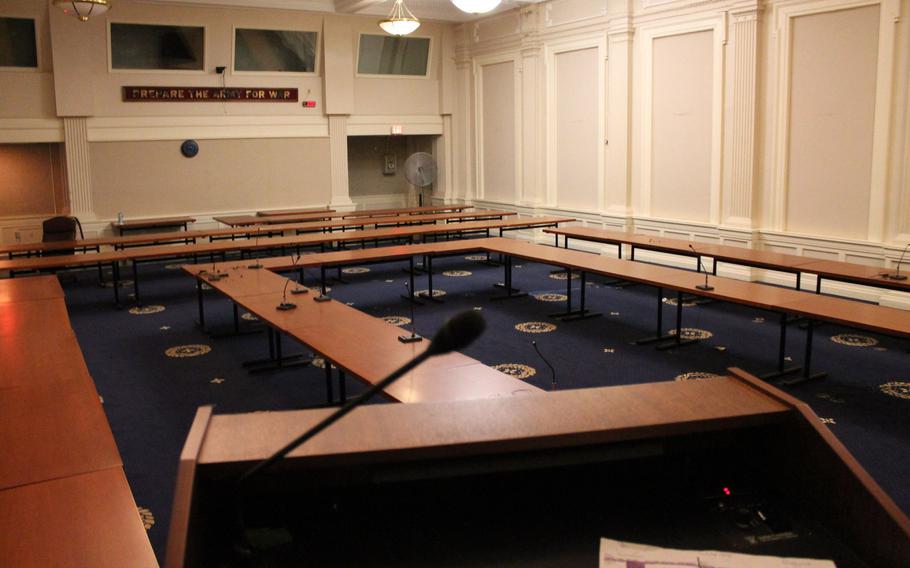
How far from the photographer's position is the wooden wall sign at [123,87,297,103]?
38.3 ft

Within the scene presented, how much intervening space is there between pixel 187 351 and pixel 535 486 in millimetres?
5411

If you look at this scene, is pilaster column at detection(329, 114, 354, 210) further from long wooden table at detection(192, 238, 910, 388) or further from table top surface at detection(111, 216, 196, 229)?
long wooden table at detection(192, 238, 910, 388)

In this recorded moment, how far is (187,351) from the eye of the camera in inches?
257

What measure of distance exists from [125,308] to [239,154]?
15.8ft

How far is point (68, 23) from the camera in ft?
35.6

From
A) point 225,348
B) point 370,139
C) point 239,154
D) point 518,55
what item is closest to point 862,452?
point 225,348

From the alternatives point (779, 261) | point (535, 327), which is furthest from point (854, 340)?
point (535, 327)

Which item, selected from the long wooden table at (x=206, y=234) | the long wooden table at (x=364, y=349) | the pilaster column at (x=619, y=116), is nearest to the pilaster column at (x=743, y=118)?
the pilaster column at (x=619, y=116)

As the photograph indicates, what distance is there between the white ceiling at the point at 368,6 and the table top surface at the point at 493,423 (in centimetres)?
1074

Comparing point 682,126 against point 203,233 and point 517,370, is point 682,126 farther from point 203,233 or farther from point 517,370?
point 203,233

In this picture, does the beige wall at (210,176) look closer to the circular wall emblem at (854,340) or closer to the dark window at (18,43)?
the dark window at (18,43)

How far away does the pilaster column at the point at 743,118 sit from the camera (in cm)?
870

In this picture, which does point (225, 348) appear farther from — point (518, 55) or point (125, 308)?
point (518, 55)

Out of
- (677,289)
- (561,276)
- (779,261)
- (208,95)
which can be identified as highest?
(208,95)
